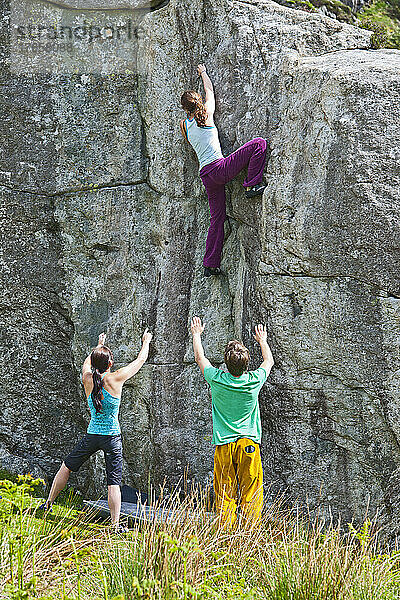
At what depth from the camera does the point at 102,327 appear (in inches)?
326

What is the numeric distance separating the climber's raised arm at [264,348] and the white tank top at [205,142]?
1.86 m

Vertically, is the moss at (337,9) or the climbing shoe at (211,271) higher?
the moss at (337,9)

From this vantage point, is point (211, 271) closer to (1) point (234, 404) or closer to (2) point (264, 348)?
(2) point (264, 348)

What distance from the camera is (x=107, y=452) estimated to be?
21.9 feet

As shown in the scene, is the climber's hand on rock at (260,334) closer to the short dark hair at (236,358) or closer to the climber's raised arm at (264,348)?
the climber's raised arm at (264,348)

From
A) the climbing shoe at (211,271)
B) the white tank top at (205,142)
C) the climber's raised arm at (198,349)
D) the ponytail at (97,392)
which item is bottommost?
the ponytail at (97,392)

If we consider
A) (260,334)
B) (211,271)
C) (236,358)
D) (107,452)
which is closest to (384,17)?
(211,271)

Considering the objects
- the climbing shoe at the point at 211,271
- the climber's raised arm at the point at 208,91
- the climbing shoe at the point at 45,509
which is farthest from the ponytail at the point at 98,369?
the climber's raised arm at the point at 208,91

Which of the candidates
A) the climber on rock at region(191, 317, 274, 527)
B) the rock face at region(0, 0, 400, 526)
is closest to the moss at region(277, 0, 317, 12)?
the rock face at region(0, 0, 400, 526)

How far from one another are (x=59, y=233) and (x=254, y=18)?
3259 mm

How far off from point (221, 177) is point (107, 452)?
304 cm

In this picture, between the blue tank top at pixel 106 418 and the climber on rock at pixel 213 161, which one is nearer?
the blue tank top at pixel 106 418

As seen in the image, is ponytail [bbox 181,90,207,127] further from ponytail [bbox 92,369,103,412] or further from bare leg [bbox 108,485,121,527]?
→ bare leg [bbox 108,485,121,527]

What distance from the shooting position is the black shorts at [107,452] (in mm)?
6621
